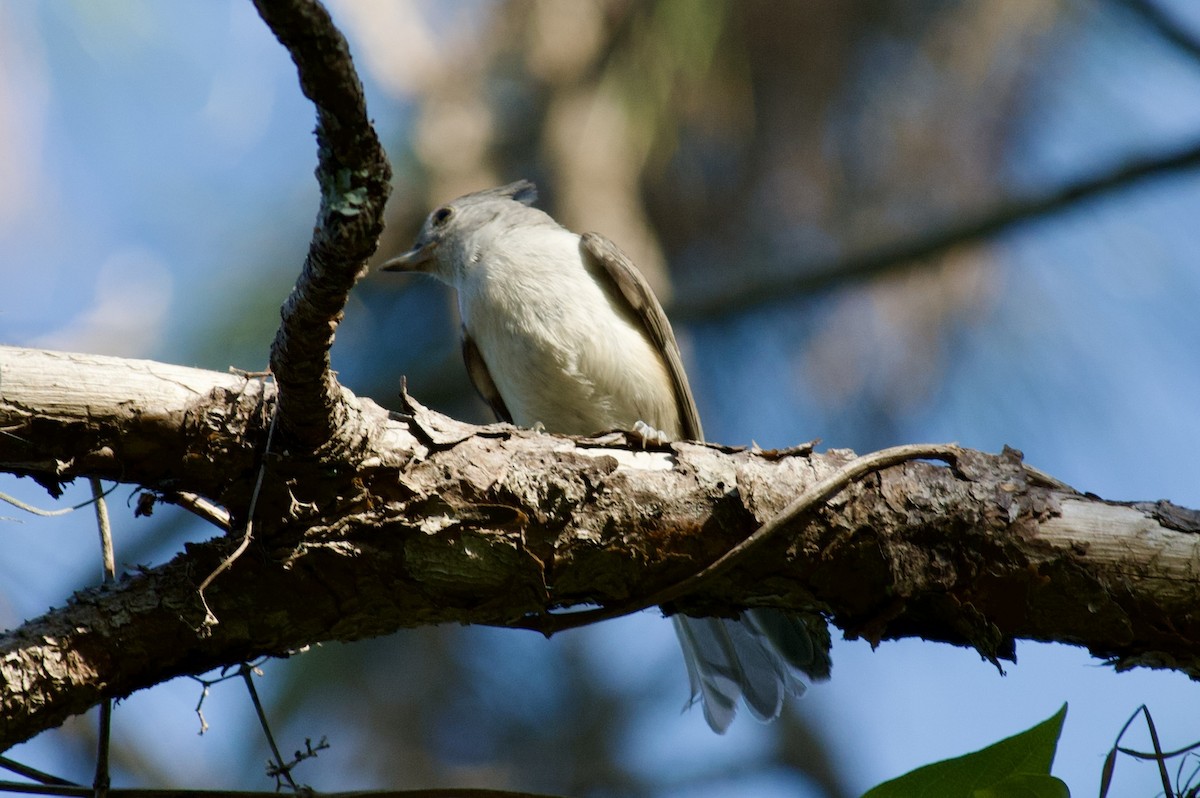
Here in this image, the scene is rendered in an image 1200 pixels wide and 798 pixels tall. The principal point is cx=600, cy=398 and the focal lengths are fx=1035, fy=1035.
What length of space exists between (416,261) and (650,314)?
124 centimetres

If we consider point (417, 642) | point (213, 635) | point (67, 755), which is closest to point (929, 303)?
point (417, 642)

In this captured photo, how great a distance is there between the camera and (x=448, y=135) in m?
5.48

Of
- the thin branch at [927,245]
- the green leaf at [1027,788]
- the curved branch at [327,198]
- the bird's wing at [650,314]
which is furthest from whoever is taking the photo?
the thin branch at [927,245]

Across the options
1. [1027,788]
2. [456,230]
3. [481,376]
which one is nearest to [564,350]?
[481,376]

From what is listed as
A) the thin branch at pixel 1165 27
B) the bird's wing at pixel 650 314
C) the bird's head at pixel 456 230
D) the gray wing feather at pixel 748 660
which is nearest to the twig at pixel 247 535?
the gray wing feather at pixel 748 660

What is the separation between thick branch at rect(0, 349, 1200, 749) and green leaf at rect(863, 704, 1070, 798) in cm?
47

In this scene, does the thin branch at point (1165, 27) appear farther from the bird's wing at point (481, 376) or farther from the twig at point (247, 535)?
the twig at point (247, 535)

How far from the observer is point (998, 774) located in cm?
173

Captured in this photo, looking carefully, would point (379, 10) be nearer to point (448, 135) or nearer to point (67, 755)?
point (448, 135)

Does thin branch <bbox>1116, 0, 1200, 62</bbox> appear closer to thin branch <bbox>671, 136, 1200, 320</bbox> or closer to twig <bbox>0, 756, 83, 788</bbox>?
thin branch <bbox>671, 136, 1200, 320</bbox>

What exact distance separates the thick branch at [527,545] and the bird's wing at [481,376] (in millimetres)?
1943

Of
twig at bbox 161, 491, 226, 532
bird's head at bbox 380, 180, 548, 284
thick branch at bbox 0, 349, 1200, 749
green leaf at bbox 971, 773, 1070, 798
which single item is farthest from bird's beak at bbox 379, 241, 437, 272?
green leaf at bbox 971, 773, 1070, 798

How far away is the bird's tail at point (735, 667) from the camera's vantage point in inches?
124

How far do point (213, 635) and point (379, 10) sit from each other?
14.4ft
